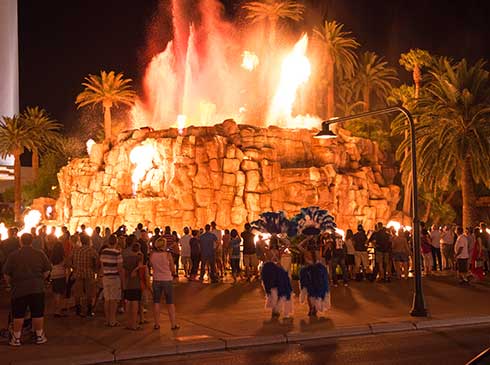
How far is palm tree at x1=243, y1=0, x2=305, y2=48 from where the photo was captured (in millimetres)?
58750

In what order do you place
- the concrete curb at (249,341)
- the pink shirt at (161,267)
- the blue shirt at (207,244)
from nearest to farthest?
the concrete curb at (249,341), the pink shirt at (161,267), the blue shirt at (207,244)

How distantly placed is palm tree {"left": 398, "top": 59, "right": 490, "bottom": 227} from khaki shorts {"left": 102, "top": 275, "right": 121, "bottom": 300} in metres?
21.0

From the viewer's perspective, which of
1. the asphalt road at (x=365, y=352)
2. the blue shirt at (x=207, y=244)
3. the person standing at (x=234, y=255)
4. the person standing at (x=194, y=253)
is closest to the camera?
the asphalt road at (x=365, y=352)

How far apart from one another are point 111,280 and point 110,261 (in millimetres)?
372

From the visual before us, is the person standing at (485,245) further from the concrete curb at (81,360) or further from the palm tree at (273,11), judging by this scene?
the palm tree at (273,11)

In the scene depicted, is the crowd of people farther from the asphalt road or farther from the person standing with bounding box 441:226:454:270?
the asphalt road

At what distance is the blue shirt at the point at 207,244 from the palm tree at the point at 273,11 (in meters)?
41.9

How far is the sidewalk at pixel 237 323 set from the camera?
35.2 feet

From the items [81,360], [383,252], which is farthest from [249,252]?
[81,360]

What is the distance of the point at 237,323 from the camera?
13.1 metres

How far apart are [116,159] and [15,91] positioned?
43667 mm

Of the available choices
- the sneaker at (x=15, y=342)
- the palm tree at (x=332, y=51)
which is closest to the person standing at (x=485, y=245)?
the sneaker at (x=15, y=342)

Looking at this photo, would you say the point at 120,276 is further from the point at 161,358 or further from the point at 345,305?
the point at 345,305

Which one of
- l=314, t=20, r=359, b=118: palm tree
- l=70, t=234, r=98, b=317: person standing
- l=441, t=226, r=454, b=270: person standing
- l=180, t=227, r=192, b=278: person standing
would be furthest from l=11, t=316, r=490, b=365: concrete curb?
l=314, t=20, r=359, b=118: palm tree
